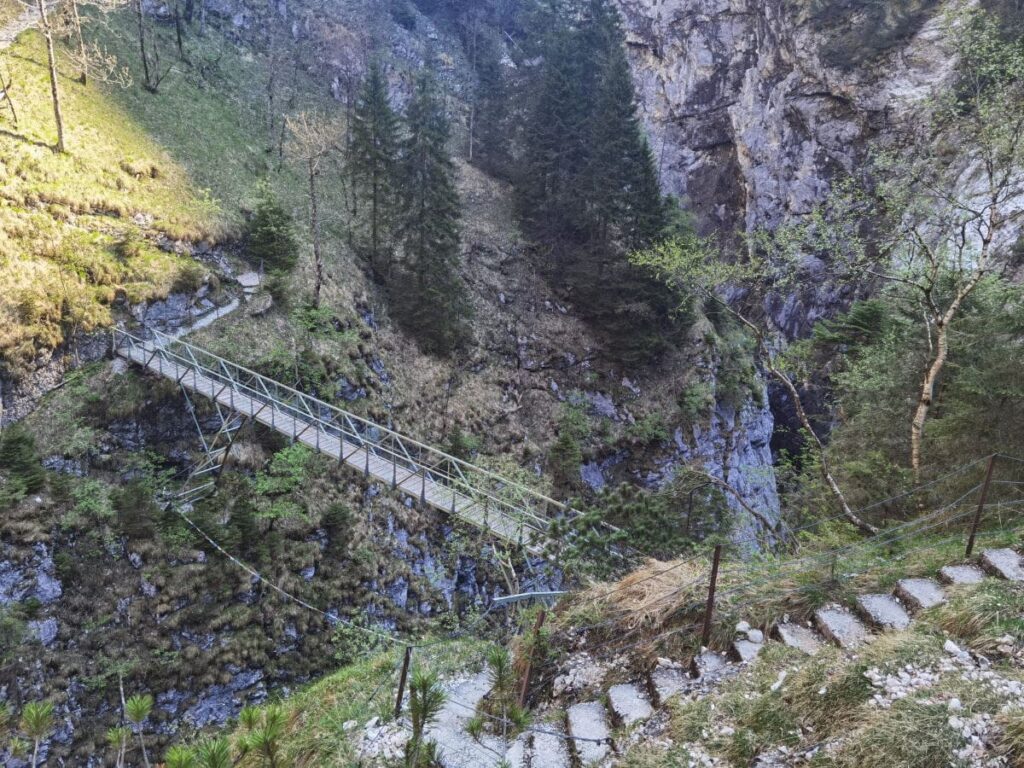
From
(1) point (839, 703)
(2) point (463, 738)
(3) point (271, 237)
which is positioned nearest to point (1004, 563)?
(1) point (839, 703)

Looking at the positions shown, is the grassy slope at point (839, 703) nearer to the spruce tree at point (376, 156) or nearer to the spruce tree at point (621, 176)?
the spruce tree at point (376, 156)

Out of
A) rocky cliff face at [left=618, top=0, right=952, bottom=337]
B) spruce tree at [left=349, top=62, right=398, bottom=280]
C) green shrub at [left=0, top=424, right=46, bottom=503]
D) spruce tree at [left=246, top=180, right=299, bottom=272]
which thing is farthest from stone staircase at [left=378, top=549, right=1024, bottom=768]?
rocky cliff face at [left=618, top=0, right=952, bottom=337]

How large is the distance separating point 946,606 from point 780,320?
34920mm

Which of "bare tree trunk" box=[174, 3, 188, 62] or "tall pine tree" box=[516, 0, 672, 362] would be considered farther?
"bare tree trunk" box=[174, 3, 188, 62]

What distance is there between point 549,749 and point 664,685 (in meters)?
1.16

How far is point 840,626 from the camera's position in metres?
4.88

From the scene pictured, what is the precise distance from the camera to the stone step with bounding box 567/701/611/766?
4.37 m

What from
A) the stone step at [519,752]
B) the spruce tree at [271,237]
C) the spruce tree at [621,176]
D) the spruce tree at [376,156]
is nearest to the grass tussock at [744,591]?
the stone step at [519,752]

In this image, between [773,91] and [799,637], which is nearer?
[799,637]

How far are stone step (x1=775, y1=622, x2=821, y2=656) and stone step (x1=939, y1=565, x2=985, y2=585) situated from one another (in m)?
1.44

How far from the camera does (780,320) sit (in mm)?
35938

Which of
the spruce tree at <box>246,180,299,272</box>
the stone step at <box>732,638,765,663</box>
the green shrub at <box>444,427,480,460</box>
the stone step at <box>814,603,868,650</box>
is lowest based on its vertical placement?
the green shrub at <box>444,427,480,460</box>

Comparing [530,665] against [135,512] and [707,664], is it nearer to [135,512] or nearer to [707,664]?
[707,664]

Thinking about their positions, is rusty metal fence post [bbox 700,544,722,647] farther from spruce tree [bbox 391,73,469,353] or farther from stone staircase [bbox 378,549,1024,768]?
spruce tree [bbox 391,73,469,353]
